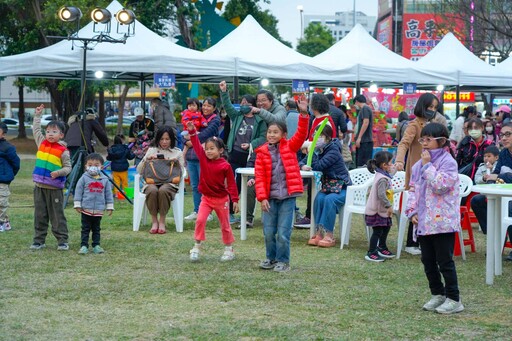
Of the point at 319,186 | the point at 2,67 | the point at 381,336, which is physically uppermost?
the point at 2,67

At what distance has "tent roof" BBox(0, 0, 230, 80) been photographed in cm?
1463

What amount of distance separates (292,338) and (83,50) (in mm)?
9830

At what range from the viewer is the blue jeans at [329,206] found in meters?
10.0

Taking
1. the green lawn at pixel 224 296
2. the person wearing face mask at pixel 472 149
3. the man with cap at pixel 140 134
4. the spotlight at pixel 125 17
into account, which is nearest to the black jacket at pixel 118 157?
the man with cap at pixel 140 134

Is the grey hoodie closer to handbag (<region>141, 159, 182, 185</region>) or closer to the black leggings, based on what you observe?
handbag (<region>141, 159, 182, 185</region>)

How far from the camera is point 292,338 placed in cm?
564

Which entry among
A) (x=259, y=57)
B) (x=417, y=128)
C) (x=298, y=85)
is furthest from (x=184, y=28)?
(x=417, y=128)

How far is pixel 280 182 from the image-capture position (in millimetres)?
8242

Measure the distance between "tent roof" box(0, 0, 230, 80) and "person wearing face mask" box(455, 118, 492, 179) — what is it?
6.04 m

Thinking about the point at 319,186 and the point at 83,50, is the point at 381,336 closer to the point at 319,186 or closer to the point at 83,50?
the point at 319,186

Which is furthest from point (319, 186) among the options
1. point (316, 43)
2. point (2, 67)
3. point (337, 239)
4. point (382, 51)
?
point (316, 43)

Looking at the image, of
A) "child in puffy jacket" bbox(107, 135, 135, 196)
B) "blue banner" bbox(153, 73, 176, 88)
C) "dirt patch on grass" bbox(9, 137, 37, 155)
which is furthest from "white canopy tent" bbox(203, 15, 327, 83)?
"dirt patch on grass" bbox(9, 137, 37, 155)

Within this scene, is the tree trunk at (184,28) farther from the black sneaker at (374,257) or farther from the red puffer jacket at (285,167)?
the red puffer jacket at (285,167)

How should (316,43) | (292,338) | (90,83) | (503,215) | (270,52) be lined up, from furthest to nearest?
(316,43) < (90,83) < (270,52) < (503,215) < (292,338)
